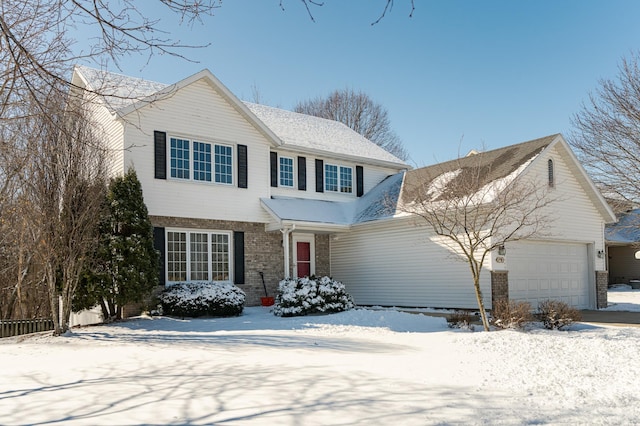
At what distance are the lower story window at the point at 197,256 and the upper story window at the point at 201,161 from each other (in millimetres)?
1807

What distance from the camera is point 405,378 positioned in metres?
7.16

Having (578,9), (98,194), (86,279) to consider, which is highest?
(578,9)

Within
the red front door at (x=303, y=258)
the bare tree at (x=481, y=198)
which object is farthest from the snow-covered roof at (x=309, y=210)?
the bare tree at (x=481, y=198)

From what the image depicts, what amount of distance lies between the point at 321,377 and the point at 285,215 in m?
11.3

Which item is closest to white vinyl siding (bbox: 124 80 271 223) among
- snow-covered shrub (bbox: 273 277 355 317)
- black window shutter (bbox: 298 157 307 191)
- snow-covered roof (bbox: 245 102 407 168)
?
black window shutter (bbox: 298 157 307 191)

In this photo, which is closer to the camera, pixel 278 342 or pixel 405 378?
pixel 405 378

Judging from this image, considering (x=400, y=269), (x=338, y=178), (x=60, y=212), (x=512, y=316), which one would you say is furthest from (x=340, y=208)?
(x=60, y=212)

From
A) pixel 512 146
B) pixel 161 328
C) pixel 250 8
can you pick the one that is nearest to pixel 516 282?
pixel 512 146

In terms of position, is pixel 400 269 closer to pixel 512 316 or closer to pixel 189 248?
pixel 512 316

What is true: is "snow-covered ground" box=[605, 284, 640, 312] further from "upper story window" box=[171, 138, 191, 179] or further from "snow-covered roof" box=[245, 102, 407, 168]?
"upper story window" box=[171, 138, 191, 179]

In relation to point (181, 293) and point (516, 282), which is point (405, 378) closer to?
point (181, 293)

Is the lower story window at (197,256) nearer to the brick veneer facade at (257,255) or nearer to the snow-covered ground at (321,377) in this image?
the brick veneer facade at (257,255)

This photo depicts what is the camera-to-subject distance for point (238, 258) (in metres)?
18.1

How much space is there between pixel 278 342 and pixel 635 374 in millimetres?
6051
